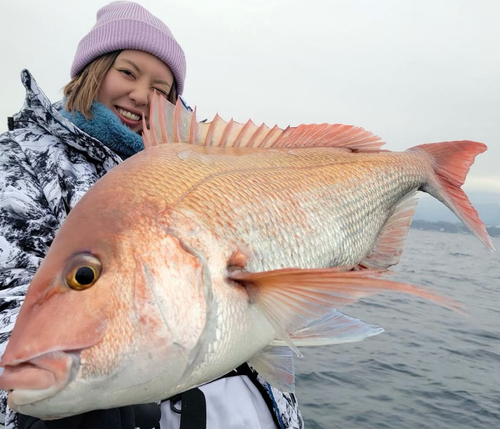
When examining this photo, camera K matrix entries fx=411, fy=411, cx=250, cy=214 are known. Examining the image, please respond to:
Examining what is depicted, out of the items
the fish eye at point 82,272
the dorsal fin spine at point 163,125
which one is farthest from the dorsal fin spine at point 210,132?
the fish eye at point 82,272

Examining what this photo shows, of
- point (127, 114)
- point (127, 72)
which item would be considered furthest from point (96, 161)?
point (127, 72)

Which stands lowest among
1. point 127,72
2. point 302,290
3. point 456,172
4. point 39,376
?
point 39,376

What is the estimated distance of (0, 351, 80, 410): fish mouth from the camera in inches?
29.8

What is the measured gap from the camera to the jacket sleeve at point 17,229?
1279 mm

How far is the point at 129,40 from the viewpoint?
7.56 feet

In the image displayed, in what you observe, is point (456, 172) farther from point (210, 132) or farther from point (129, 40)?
point (129, 40)

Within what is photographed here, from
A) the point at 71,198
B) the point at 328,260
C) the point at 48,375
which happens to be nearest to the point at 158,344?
the point at 48,375

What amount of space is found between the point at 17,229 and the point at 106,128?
0.83 meters

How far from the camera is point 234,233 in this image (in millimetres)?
1079

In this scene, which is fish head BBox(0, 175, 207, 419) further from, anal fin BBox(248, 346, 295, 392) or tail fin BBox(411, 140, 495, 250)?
tail fin BBox(411, 140, 495, 250)

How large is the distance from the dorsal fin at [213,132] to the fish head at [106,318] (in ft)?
1.35

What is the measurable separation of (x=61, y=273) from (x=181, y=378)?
1.13 ft

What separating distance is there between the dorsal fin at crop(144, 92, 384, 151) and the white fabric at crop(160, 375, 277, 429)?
1025 mm

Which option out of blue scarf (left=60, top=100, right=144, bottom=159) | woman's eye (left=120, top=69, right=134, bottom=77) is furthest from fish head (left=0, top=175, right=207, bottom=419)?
woman's eye (left=120, top=69, right=134, bottom=77)
